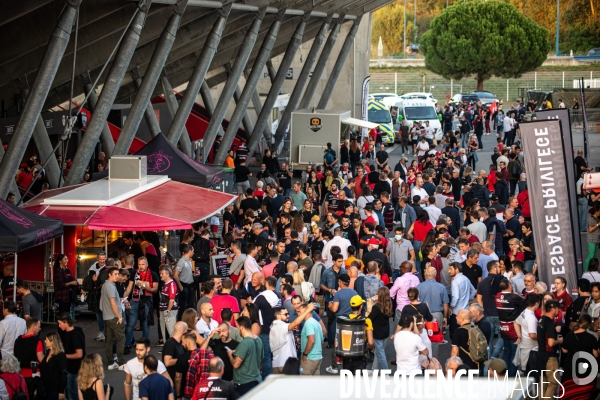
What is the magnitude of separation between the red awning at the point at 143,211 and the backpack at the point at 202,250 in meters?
0.45

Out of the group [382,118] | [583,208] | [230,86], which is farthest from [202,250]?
[382,118]

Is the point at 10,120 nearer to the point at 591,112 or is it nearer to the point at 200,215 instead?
the point at 200,215

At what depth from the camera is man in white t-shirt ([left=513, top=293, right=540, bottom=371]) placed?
11.7m

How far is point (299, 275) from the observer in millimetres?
13141

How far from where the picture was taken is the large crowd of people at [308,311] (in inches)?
413

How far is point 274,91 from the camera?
110 ft

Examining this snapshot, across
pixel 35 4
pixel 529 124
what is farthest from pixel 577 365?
pixel 35 4

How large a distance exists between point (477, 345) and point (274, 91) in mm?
23134

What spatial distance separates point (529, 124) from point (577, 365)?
532cm

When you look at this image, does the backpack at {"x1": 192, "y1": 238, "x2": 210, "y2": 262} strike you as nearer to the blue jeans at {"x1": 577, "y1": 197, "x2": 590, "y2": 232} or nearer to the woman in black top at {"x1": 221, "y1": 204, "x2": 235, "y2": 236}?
the woman in black top at {"x1": 221, "y1": 204, "x2": 235, "y2": 236}

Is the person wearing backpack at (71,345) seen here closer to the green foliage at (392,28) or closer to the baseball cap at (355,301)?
the baseball cap at (355,301)

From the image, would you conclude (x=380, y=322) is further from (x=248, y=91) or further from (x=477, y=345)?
(x=248, y=91)

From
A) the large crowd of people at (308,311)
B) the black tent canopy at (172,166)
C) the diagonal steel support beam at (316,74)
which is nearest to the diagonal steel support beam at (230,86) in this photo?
the black tent canopy at (172,166)

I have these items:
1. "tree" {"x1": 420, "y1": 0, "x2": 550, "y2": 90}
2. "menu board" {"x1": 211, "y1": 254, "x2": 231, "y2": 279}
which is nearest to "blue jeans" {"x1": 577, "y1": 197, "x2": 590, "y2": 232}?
"menu board" {"x1": 211, "y1": 254, "x2": 231, "y2": 279}
